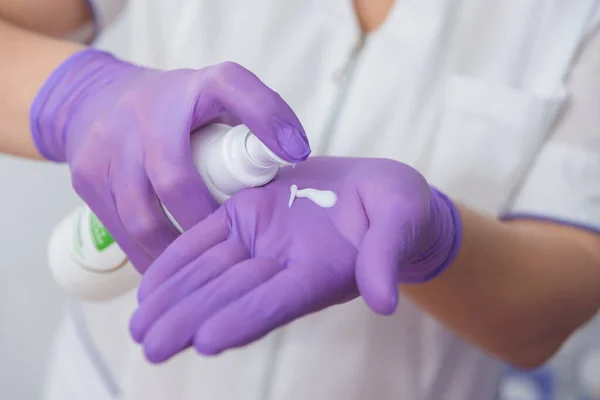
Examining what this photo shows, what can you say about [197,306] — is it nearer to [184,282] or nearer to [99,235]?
[184,282]

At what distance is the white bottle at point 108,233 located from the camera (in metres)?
0.32

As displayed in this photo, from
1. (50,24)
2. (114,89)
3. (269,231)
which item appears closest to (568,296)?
(269,231)

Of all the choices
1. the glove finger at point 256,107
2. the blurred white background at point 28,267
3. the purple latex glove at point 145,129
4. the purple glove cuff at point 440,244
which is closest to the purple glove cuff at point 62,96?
the purple latex glove at point 145,129

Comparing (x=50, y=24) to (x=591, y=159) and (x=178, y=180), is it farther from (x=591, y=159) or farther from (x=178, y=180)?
(x=591, y=159)

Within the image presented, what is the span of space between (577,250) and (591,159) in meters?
0.07

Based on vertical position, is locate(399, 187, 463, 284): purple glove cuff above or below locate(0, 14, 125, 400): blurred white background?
above

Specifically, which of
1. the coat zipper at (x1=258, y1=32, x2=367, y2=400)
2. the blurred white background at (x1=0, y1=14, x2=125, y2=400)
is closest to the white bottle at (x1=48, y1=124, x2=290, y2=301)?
the coat zipper at (x1=258, y1=32, x2=367, y2=400)

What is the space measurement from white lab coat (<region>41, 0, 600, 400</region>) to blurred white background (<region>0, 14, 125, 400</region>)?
414 mm

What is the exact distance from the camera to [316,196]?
33 centimetres

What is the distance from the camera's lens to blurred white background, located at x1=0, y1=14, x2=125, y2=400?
86 cm

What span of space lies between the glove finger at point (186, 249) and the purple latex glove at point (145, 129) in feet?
0.08

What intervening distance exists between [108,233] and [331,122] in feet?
0.63

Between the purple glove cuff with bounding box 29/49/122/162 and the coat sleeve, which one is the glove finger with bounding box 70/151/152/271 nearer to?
the purple glove cuff with bounding box 29/49/122/162

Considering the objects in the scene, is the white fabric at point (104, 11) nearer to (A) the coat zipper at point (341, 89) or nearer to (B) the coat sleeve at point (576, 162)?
(A) the coat zipper at point (341, 89)
